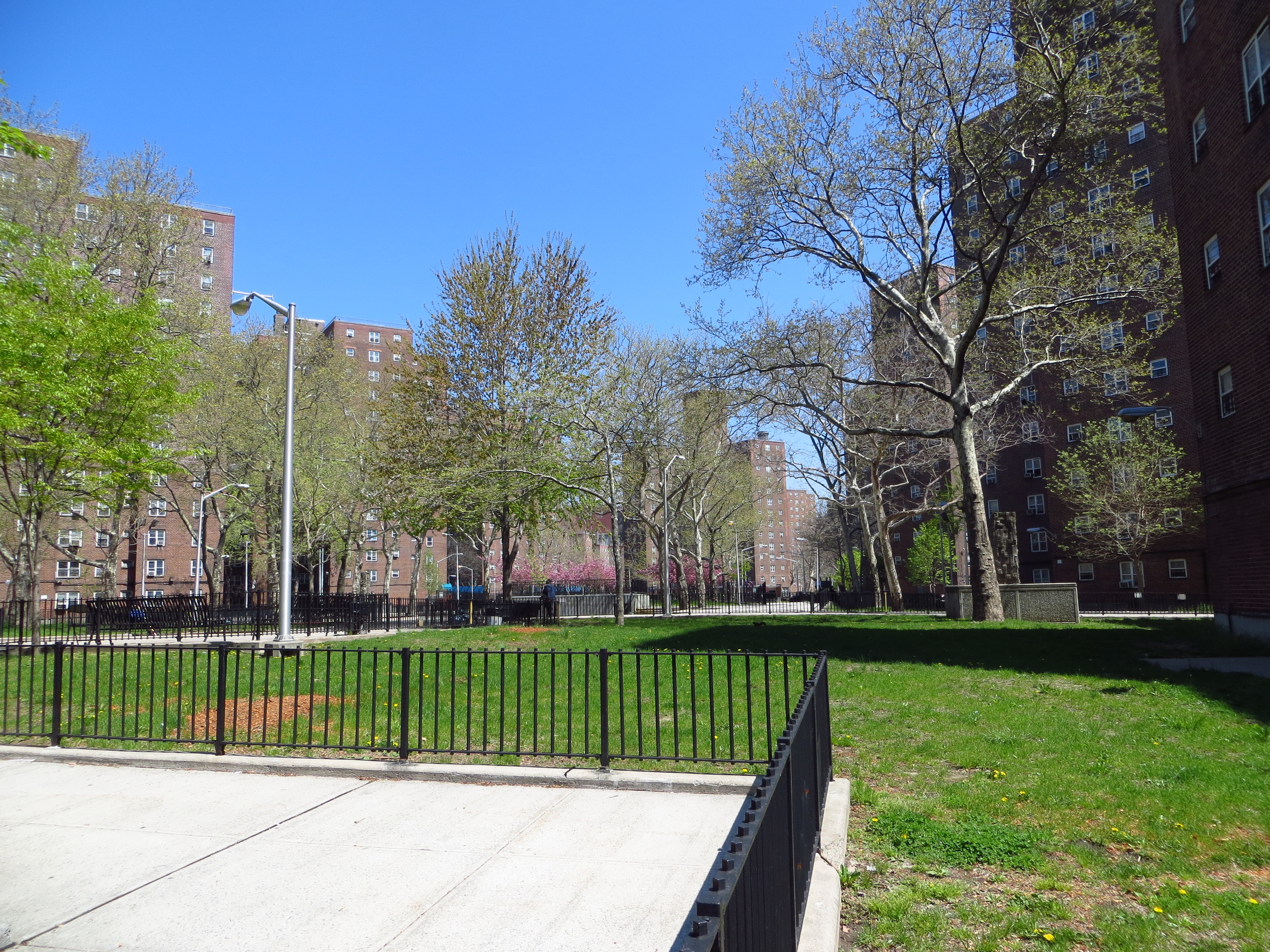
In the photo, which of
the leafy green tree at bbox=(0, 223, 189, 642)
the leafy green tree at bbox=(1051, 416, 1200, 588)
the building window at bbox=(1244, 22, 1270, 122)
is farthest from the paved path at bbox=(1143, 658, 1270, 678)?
the leafy green tree at bbox=(1051, 416, 1200, 588)

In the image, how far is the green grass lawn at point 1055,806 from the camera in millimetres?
4445

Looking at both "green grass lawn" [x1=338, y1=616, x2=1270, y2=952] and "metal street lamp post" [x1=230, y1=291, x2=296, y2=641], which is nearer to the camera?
"green grass lawn" [x1=338, y1=616, x2=1270, y2=952]

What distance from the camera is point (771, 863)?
9.09 ft

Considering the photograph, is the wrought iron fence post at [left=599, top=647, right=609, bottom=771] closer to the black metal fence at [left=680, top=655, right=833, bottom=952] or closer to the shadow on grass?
the black metal fence at [left=680, top=655, right=833, bottom=952]

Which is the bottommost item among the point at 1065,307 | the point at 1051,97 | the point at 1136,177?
the point at 1065,307

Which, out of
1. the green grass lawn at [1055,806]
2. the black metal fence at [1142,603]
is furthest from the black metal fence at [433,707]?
the black metal fence at [1142,603]

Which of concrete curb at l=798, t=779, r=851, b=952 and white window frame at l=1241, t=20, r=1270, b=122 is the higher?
white window frame at l=1241, t=20, r=1270, b=122

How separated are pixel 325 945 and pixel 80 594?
6645cm

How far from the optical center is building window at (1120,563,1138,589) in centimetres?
5016

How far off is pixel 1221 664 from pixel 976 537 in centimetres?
863

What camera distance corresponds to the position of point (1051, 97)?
777 inches

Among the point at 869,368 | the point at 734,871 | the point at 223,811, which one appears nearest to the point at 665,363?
the point at 869,368

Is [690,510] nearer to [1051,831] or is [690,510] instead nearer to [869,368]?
[869,368]

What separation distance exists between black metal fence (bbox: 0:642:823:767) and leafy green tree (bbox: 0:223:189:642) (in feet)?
28.2
